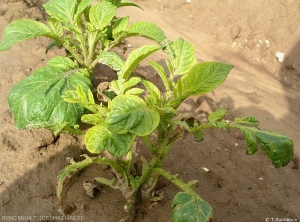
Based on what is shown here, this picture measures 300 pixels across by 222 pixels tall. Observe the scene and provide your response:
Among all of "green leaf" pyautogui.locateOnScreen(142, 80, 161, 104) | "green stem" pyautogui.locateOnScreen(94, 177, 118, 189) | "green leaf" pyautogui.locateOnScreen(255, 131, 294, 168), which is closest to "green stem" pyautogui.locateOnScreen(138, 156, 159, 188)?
"green stem" pyautogui.locateOnScreen(94, 177, 118, 189)

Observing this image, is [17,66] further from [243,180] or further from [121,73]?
[243,180]

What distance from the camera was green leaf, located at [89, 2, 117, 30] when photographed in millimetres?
2443

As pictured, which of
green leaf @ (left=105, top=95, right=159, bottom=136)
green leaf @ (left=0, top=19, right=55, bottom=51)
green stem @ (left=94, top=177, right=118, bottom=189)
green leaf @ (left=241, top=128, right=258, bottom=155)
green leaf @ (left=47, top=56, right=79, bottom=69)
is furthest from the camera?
green leaf @ (left=47, top=56, right=79, bottom=69)

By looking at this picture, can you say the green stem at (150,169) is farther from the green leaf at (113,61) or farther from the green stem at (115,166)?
the green leaf at (113,61)

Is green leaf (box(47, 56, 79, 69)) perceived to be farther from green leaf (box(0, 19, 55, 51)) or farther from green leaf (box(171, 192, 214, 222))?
green leaf (box(171, 192, 214, 222))

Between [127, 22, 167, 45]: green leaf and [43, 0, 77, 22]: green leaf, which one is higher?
[43, 0, 77, 22]: green leaf

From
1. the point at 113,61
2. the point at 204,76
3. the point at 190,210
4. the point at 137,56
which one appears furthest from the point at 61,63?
the point at 190,210

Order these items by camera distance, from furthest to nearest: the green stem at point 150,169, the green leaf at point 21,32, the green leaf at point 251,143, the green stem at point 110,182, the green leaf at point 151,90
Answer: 1. the green leaf at point 21,32
2. the green stem at point 110,182
3. the green stem at point 150,169
4. the green leaf at point 151,90
5. the green leaf at point 251,143

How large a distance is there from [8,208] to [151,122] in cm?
123

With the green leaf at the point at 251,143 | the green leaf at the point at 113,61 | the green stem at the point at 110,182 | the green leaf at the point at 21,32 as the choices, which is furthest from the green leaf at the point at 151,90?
the green leaf at the point at 21,32

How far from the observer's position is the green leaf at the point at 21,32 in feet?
7.43

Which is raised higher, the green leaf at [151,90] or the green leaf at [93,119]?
the green leaf at [151,90]

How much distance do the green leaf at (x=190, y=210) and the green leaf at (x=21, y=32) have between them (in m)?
1.42

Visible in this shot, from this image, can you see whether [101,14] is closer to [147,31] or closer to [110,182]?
[147,31]
